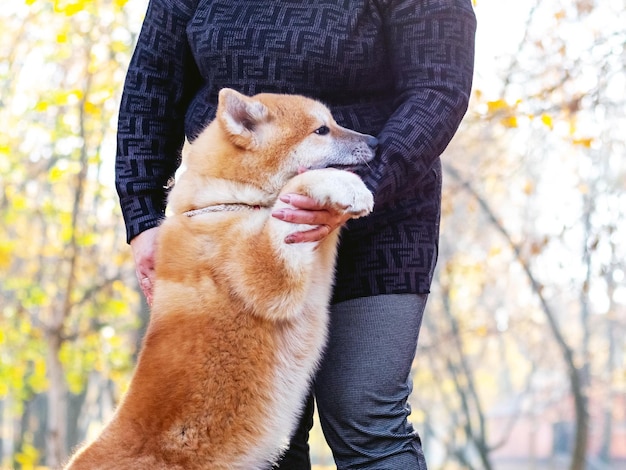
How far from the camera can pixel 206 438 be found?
96.8 inches

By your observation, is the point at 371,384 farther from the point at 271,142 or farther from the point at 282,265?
the point at 271,142

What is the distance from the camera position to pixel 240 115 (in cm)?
279

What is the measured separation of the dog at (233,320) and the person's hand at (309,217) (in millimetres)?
23

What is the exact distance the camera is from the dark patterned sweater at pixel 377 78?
257 centimetres

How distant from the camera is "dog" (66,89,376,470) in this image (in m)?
2.45

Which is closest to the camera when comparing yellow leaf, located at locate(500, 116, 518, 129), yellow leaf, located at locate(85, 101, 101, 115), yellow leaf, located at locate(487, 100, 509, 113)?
A: yellow leaf, located at locate(487, 100, 509, 113)

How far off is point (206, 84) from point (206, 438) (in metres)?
1.30

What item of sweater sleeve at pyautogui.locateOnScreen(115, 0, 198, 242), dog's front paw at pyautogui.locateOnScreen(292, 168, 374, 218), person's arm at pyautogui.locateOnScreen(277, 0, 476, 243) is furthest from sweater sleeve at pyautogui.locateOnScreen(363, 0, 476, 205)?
sweater sleeve at pyautogui.locateOnScreen(115, 0, 198, 242)

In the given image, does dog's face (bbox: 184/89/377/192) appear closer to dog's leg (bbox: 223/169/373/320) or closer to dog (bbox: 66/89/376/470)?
dog (bbox: 66/89/376/470)

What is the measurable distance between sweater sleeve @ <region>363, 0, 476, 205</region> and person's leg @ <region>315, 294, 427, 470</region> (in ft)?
→ 1.25

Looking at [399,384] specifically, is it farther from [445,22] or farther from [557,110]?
[557,110]

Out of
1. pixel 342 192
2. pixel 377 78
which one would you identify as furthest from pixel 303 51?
pixel 342 192

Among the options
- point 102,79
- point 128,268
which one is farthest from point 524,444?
point 102,79

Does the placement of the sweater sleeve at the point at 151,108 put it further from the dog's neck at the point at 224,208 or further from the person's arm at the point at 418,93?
the person's arm at the point at 418,93
